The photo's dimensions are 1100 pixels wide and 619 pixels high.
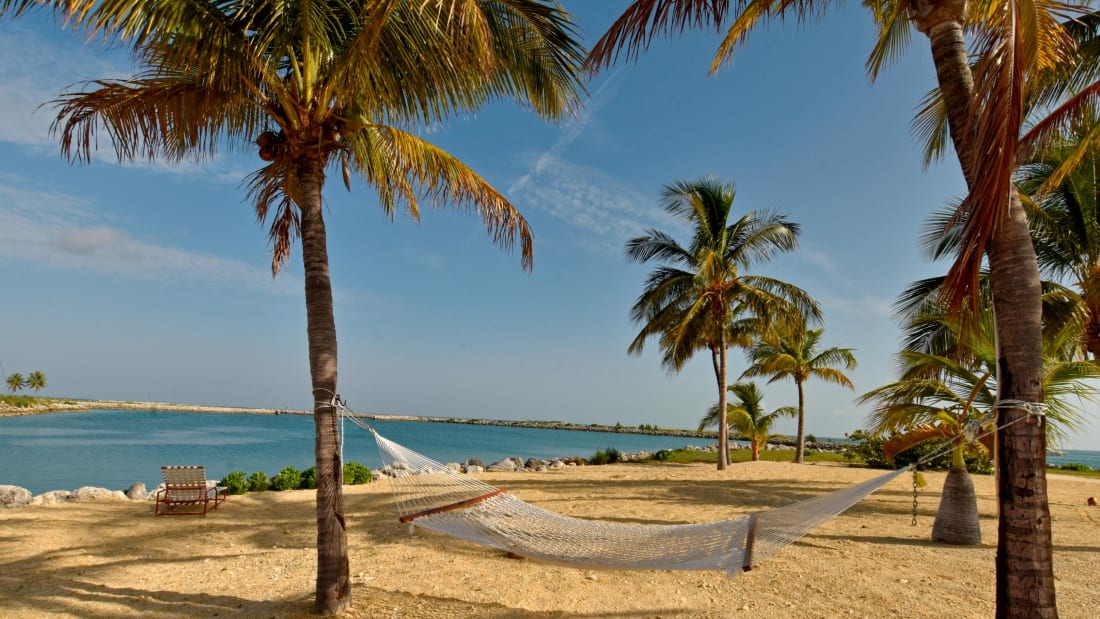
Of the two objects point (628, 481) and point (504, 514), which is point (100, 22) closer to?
point (504, 514)

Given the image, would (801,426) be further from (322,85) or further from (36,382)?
(36,382)

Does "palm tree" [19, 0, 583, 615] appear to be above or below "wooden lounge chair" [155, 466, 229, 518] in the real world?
above

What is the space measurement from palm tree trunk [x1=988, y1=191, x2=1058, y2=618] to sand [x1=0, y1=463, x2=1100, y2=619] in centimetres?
119

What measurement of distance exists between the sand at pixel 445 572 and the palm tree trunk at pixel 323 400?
9.2 inches

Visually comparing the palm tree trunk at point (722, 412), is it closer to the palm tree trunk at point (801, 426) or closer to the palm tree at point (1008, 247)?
the palm tree trunk at point (801, 426)

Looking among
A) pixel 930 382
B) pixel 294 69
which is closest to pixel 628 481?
pixel 930 382

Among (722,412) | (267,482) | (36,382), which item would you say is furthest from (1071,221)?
(36,382)

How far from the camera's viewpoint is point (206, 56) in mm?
3080

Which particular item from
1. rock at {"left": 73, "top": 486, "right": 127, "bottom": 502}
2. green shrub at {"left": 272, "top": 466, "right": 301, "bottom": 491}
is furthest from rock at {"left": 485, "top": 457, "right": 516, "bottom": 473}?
rock at {"left": 73, "top": 486, "right": 127, "bottom": 502}

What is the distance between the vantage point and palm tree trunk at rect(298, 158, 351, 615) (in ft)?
10.8

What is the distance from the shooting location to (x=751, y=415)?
13727 mm

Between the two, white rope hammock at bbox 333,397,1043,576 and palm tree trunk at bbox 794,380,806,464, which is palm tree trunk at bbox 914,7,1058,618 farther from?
palm tree trunk at bbox 794,380,806,464

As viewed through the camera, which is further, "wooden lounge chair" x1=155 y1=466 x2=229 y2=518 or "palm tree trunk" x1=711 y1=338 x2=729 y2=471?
"palm tree trunk" x1=711 y1=338 x2=729 y2=471

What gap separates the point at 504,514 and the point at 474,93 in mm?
2833
